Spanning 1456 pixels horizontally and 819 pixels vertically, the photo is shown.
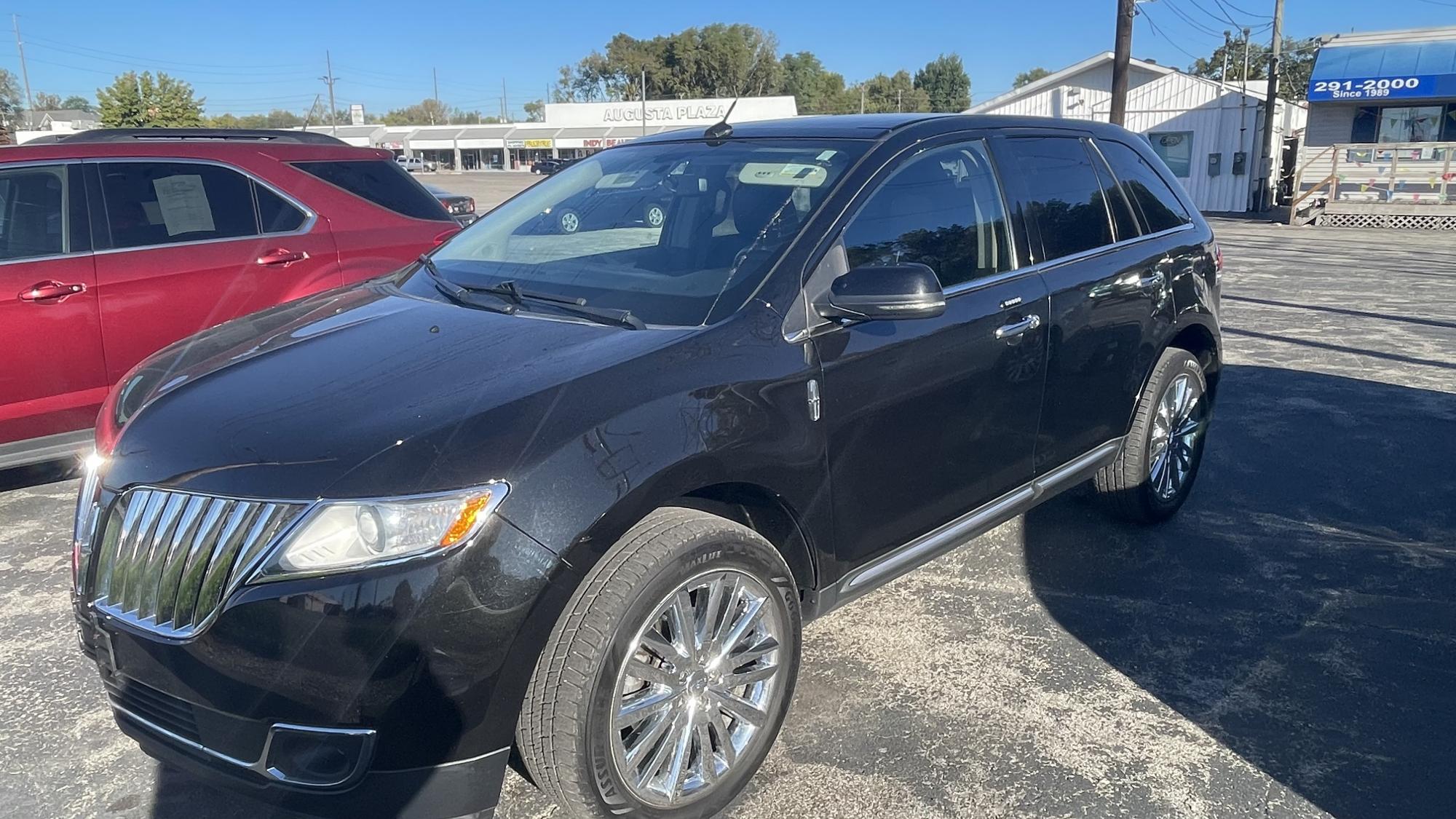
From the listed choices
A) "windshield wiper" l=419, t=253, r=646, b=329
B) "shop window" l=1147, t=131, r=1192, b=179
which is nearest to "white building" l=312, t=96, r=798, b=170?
"shop window" l=1147, t=131, r=1192, b=179

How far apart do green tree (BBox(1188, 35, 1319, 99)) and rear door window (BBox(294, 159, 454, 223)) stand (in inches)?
2738

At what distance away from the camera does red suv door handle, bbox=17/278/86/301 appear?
478cm

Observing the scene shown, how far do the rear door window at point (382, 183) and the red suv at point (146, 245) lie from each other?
0.05 ft

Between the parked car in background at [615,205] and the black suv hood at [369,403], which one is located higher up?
the parked car in background at [615,205]

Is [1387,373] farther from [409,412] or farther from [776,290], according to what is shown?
[409,412]

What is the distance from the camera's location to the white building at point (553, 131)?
65.4 meters

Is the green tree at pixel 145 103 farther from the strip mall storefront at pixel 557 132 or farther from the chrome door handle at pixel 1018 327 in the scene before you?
the chrome door handle at pixel 1018 327

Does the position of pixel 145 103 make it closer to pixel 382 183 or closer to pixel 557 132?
pixel 557 132

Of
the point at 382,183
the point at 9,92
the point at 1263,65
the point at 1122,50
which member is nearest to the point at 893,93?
the point at 1263,65

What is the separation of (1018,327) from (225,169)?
4.39 m

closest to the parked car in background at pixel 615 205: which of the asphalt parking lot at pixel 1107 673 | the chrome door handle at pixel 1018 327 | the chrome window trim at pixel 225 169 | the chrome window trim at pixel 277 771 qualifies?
the chrome door handle at pixel 1018 327

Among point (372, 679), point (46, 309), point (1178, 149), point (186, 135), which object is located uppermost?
point (1178, 149)

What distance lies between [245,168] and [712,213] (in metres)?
3.56

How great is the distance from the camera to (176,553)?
2.25 m
